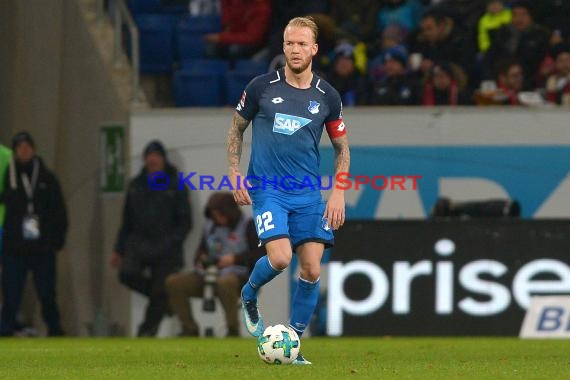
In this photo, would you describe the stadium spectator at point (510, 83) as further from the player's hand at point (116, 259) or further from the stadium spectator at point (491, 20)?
the player's hand at point (116, 259)

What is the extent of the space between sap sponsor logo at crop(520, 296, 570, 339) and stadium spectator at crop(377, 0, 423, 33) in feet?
14.1

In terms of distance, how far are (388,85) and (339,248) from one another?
7.99 ft

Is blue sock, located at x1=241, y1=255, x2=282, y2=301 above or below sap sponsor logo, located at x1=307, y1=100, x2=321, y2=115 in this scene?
below

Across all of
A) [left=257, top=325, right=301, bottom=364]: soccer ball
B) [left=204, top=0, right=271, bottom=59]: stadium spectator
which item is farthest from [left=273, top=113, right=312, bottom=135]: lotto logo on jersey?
[left=204, top=0, right=271, bottom=59]: stadium spectator

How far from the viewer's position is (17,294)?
16.6 m

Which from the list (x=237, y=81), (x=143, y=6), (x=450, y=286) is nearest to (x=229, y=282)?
(x=450, y=286)

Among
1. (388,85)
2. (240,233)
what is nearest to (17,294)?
(240,233)

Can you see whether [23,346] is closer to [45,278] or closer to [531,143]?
[45,278]

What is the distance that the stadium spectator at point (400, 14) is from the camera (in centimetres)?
1798

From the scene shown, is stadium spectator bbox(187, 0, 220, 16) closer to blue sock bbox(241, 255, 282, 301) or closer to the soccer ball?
blue sock bbox(241, 255, 282, 301)

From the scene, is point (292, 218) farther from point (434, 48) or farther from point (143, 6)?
point (143, 6)

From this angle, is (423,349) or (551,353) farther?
(423,349)

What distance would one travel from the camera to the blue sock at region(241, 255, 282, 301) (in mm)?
9617

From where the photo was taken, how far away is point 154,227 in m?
16.7
